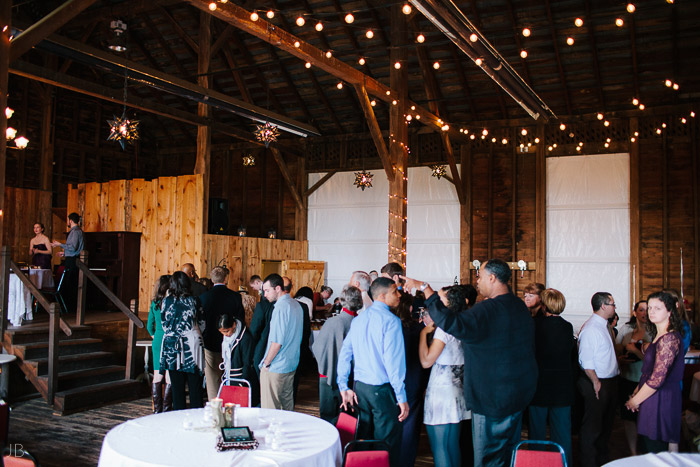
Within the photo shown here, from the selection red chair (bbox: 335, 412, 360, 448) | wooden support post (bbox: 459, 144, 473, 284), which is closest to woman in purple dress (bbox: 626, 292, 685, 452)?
red chair (bbox: 335, 412, 360, 448)

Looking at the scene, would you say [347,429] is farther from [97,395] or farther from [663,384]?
[97,395]

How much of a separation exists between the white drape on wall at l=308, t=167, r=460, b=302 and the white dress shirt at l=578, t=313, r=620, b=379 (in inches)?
342

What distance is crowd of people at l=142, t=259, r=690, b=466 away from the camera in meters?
3.49

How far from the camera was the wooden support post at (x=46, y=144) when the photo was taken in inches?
501

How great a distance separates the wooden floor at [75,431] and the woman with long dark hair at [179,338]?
91 centimetres

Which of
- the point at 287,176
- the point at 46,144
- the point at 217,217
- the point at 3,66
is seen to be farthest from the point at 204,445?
the point at 46,144

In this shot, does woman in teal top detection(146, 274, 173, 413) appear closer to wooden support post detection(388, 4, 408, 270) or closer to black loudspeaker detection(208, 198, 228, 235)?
wooden support post detection(388, 4, 408, 270)

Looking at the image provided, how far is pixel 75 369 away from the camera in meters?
7.28

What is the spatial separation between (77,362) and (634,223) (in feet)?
33.9

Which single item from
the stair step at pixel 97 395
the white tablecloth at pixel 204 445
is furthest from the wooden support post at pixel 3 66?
the white tablecloth at pixel 204 445

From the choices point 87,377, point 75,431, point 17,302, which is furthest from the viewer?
point 17,302

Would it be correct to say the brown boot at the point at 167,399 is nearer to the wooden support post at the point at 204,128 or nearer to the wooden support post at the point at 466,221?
the wooden support post at the point at 204,128

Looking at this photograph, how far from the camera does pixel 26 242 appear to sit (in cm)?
1212

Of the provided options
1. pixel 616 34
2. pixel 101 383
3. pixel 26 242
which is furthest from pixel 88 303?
pixel 616 34
